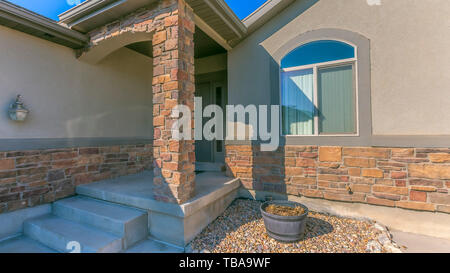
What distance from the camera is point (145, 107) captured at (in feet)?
17.6

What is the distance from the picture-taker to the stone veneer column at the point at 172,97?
109 inches

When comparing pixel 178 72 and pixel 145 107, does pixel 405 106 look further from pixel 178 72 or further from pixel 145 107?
pixel 145 107

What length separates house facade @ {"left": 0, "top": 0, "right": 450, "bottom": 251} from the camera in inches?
116

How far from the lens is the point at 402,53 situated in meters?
3.17

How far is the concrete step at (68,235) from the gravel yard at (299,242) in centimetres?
106

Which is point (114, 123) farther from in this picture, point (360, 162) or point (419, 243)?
point (419, 243)

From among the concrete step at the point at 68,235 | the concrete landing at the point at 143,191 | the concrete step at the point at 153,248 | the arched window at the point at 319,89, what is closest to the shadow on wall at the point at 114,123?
the concrete landing at the point at 143,191

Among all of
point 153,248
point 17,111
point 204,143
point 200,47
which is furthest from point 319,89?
point 17,111

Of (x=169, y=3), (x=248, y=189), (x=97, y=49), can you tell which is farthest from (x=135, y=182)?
(x=169, y=3)

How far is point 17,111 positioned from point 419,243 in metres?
6.19

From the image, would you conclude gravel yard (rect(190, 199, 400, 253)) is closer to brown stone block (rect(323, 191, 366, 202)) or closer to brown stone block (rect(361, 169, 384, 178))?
brown stone block (rect(323, 191, 366, 202))

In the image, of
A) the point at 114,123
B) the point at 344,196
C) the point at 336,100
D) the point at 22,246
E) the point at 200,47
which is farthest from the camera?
the point at 200,47

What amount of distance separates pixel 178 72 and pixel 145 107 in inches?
118

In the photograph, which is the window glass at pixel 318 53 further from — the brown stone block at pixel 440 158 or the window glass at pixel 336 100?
the brown stone block at pixel 440 158
